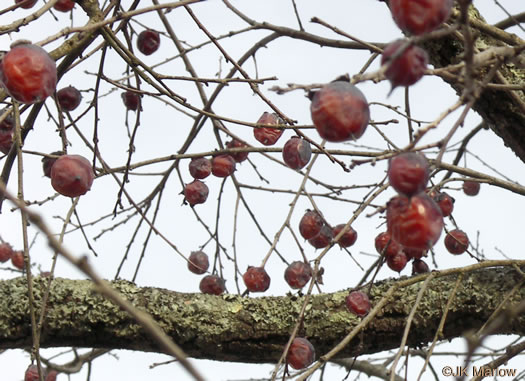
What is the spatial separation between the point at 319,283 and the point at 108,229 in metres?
0.82

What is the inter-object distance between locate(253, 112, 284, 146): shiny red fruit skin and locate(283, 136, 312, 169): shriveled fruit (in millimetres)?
239

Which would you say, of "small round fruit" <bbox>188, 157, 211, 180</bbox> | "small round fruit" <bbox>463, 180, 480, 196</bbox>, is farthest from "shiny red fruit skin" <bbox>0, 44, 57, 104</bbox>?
"small round fruit" <bbox>463, 180, 480, 196</bbox>

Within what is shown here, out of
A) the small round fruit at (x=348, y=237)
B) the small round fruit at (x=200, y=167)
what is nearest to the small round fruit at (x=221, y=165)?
the small round fruit at (x=200, y=167)

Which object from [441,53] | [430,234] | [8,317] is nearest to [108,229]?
[8,317]

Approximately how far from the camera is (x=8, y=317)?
6.30 ft

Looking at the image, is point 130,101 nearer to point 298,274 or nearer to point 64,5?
point 64,5

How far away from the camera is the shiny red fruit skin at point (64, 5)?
7.77 ft

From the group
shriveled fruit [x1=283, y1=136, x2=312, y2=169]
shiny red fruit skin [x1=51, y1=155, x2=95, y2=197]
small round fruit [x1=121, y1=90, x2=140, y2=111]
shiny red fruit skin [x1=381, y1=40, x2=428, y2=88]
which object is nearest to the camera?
shiny red fruit skin [x1=381, y1=40, x2=428, y2=88]

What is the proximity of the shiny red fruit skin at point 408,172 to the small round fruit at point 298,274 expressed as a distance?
1192 mm

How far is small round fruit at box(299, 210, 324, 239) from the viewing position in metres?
2.19

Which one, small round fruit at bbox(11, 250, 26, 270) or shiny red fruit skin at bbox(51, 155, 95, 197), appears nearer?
shiny red fruit skin at bbox(51, 155, 95, 197)

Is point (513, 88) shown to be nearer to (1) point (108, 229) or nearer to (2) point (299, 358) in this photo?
(2) point (299, 358)

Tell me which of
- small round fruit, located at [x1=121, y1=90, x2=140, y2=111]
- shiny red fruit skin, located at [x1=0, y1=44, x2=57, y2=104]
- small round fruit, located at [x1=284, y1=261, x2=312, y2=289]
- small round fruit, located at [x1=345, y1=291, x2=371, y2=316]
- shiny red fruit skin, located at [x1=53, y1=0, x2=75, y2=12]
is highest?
shiny red fruit skin, located at [x1=53, y1=0, x2=75, y2=12]

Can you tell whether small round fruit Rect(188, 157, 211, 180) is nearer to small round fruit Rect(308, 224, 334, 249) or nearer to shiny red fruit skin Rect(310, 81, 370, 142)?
small round fruit Rect(308, 224, 334, 249)
